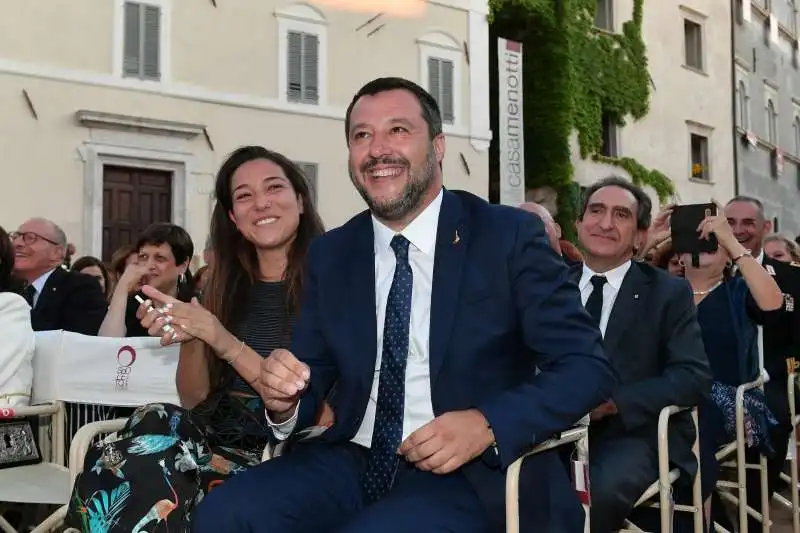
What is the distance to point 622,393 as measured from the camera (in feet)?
11.4

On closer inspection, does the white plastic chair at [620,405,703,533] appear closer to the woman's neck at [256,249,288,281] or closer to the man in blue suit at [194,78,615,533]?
the man in blue suit at [194,78,615,533]

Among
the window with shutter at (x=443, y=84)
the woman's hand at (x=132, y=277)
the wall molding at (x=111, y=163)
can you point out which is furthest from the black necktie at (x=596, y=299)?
the window with shutter at (x=443, y=84)

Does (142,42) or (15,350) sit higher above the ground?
(142,42)

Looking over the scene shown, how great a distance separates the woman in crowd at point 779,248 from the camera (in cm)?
678

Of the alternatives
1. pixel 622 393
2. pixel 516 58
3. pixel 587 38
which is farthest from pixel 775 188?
pixel 622 393

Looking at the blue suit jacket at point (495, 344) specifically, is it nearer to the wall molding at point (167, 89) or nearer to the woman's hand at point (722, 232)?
the woman's hand at point (722, 232)

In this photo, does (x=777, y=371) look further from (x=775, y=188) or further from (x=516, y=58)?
(x=775, y=188)

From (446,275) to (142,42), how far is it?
13570mm

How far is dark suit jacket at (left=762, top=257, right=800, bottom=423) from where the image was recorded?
5109 millimetres

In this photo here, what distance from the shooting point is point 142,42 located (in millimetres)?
14867

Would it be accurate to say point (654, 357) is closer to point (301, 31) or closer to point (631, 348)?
point (631, 348)

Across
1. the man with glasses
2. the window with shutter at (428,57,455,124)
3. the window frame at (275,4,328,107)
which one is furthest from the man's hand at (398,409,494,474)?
the window with shutter at (428,57,455,124)

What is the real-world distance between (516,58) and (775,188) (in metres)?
12.6

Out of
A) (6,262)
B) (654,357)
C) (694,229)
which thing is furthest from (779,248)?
(6,262)
